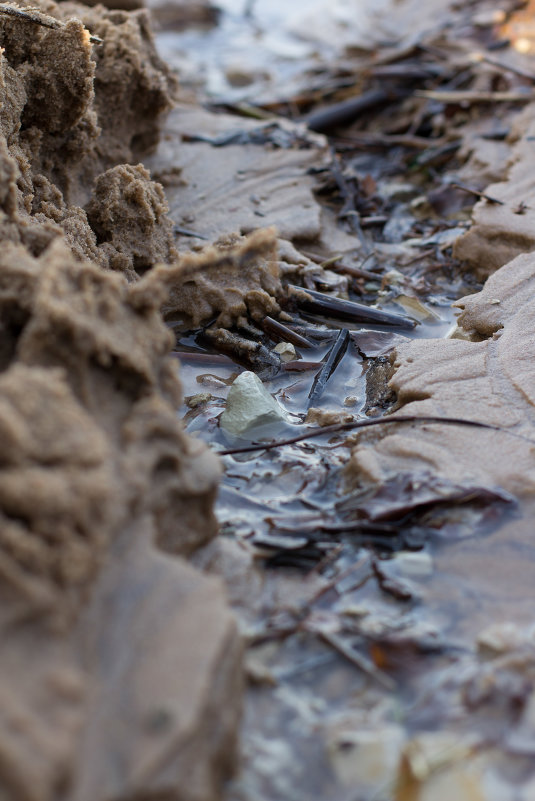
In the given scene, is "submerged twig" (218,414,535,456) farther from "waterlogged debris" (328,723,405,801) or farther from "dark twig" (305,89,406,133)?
"dark twig" (305,89,406,133)

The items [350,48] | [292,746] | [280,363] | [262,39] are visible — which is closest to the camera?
[292,746]

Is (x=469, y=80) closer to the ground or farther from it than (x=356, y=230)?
farther from it

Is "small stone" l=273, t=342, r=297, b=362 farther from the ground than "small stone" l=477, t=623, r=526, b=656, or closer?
closer

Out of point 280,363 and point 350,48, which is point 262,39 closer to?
point 350,48

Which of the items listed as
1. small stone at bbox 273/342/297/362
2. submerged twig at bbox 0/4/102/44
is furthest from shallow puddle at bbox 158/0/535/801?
submerged twig at bbox 0/4/102/44

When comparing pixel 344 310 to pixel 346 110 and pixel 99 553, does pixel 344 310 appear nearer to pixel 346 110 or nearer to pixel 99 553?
pixel 99 553

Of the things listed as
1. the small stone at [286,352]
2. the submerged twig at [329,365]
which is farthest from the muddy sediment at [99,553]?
the small stone at [286,352]

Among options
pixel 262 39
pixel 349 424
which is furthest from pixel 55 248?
pixel 262 39

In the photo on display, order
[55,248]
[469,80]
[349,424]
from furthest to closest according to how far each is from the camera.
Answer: [469,80], [349,424], [55,248]

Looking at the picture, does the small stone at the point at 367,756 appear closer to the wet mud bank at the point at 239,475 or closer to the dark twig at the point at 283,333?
the wet mud bank at the point at 239,475
